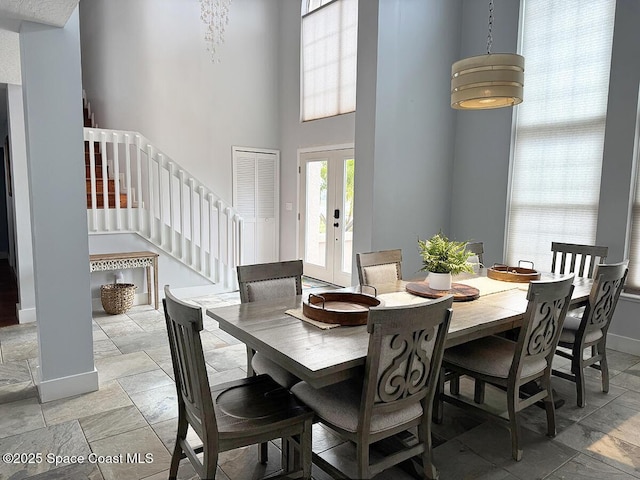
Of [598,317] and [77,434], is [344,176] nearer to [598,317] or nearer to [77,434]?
[598,317]

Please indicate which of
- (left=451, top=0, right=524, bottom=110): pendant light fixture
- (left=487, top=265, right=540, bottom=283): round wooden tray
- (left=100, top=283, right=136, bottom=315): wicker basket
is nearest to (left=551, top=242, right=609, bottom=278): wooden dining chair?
(left=487, top=265, right=540, bottom=283): round wooden tray

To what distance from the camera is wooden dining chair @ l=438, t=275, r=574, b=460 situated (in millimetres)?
2258

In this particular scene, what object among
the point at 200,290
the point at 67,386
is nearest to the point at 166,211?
the point at 200,290

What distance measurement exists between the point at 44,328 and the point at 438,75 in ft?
14.7

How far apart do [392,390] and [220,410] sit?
28.5 inches

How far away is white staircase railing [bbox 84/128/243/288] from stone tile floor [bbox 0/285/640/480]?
6.60 feet

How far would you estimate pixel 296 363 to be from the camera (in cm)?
169

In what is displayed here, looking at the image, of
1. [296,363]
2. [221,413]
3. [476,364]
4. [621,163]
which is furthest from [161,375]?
[621,163]

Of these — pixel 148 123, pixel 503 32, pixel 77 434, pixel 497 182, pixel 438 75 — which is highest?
pixel 503 32

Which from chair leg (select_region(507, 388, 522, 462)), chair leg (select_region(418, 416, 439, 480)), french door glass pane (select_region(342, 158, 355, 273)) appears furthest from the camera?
french door glass pane (select_region(342, 158, 355, 273))

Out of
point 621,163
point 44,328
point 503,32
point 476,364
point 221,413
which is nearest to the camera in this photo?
point 221,413

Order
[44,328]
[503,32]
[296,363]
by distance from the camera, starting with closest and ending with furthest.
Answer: [296,363], [44,328], [503,32]

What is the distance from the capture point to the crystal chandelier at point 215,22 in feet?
20.7

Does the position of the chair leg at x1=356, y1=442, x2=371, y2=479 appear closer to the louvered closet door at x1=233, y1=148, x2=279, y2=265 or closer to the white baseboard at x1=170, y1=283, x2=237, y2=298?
the white baseboard at x1=170, y1=283, x2=237, y2=298
